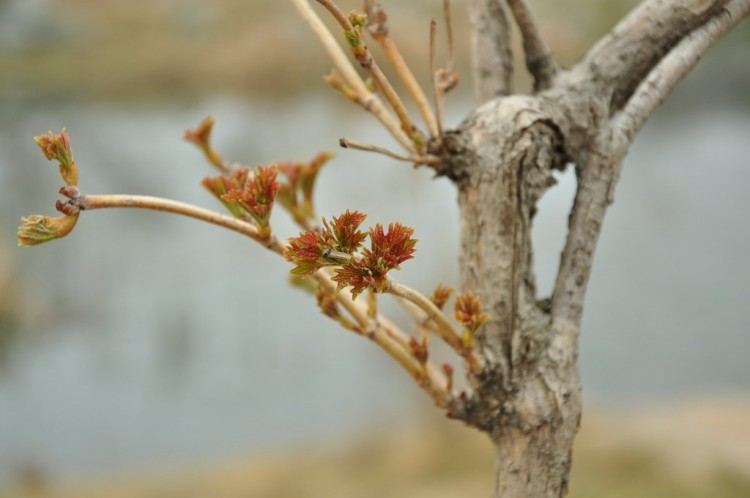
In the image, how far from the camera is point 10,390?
3482 millimetres

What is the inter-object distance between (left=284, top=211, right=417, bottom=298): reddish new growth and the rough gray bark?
0.53 ft

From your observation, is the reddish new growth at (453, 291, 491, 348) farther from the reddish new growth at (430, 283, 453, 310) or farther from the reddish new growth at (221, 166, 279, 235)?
the reddish new growth at (221, 166, 279, 235)

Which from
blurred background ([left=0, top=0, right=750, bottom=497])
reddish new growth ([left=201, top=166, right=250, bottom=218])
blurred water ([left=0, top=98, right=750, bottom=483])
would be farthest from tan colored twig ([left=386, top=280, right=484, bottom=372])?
blurred water ([left=0, top=98, right=750, bottom=483])

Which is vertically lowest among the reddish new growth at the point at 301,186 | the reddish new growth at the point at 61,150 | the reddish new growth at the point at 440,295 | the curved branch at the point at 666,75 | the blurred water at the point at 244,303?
the reddish new growth at the point at 440,295

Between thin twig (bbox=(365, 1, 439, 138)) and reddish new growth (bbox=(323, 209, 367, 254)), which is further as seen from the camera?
thin twig (bbox=(365, 1, 439, 138))

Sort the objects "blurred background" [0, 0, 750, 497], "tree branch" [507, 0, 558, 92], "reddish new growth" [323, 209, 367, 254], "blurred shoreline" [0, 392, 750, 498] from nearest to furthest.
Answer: "reddish new growth" [323, 209, 367, 254] → "tree branch" [507, 0, 558, 92] → "blurred shoreline" [0, 392, 750, 498] → "blurred background" [0, 0, 750, 497]

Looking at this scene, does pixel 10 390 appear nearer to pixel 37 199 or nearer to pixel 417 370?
pixel 37 199

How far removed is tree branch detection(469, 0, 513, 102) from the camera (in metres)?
0.58

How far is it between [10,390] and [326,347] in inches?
63.6

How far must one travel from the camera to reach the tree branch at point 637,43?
1.69 ft

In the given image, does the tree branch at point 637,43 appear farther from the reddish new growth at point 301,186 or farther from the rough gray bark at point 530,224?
the reddish new growth at point 301,186

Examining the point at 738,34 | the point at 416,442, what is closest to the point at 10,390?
the point at 416,442

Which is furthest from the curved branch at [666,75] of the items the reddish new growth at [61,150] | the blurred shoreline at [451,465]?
the blurred shoreline at [451,465]

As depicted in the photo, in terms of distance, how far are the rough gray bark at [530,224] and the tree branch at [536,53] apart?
0.11 ft
